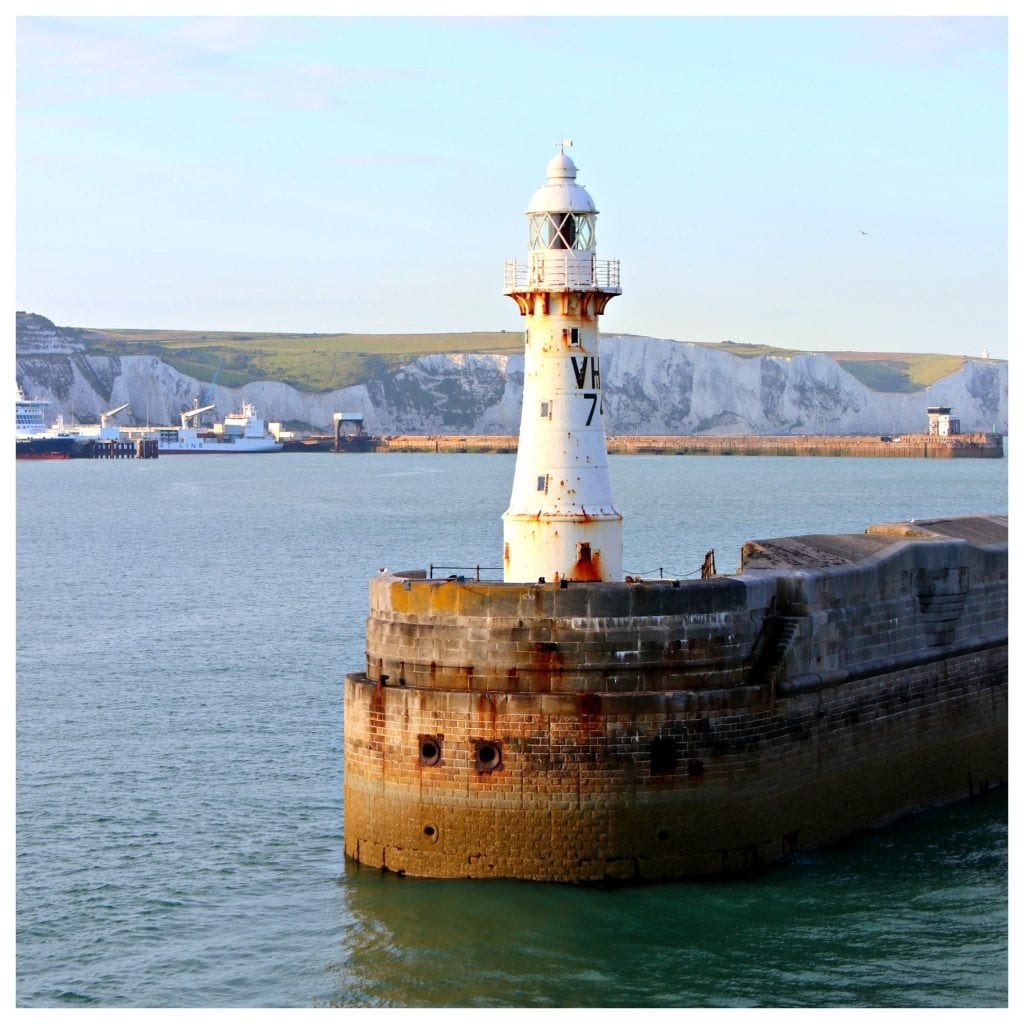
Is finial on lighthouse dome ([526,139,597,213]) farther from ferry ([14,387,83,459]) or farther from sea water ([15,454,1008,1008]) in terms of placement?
ferry ([14,387,83,459])

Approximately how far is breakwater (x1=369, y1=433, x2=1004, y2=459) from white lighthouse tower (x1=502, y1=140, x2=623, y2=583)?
149 m

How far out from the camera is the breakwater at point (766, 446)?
17400cm

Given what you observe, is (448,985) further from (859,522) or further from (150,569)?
(859,522)

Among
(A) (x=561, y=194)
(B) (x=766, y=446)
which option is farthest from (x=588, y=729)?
(B) (x=766, y=446)

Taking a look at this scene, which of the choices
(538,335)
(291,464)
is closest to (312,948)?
(538,335)

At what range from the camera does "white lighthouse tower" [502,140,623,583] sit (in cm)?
2420

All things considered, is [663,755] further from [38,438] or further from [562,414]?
[38,438]

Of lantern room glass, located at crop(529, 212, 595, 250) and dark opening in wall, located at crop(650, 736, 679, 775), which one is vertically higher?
lantern room glass, located at crop(529, 212, 595, 250)

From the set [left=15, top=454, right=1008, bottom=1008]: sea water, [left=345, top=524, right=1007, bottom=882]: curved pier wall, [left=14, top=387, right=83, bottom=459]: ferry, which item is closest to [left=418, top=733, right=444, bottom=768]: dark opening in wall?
[left=345, top=524, right=1007, bottom=882]: curved pier wall

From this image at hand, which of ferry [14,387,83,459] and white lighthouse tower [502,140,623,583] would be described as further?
ferry [14,387,83,459]

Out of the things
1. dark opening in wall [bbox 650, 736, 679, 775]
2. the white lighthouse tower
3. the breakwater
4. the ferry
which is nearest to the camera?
dark opening in wall [bbox 650, 736, 679, 775]

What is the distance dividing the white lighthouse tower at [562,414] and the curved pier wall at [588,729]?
237 centimetres

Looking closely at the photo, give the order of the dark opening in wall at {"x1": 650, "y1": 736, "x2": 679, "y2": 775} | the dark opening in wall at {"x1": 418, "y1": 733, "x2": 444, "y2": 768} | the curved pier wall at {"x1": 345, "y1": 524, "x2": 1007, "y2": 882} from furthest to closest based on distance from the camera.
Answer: the dark opening in wall at {"x1": 418, "y1": 733, "x2": 444, "y2": 768} < the dark opening in wall at {"x1": 650, "y1": 736, "x2": 679, "y2": 775} < the curved pier wall at {"x1": 345, "y1": 524, "x2": 1007, "y2": 882}

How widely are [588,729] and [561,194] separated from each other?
23.4ft
